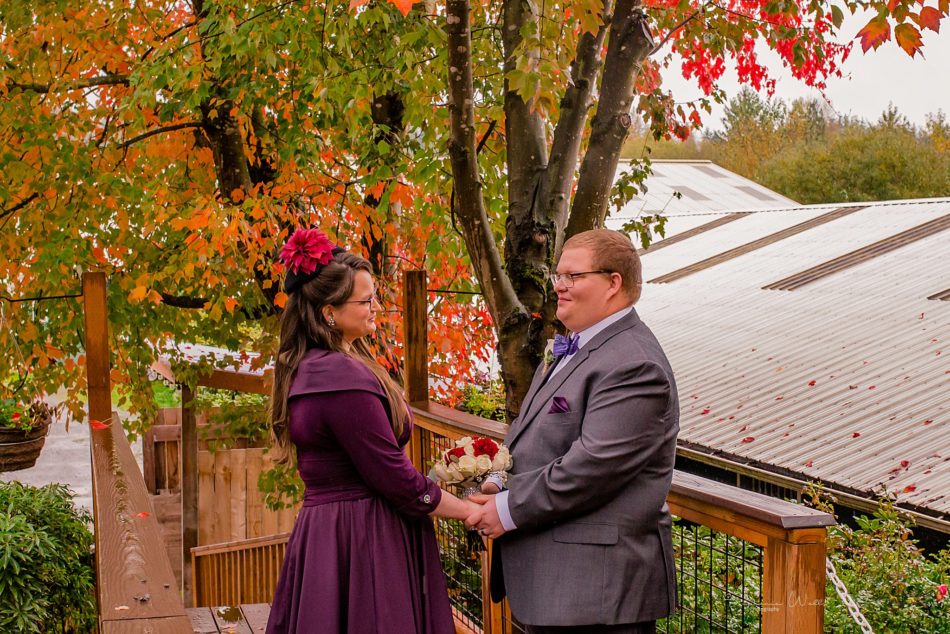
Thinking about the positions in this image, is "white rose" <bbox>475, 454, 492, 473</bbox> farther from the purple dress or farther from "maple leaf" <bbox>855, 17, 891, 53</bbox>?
"maple leaf" <bbox>855, 17, 891, 53</bbox>

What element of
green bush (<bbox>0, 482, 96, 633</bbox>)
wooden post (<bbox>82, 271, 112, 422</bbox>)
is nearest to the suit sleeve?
green bush (<bbox>0, 482, 96, 633</bbox>)

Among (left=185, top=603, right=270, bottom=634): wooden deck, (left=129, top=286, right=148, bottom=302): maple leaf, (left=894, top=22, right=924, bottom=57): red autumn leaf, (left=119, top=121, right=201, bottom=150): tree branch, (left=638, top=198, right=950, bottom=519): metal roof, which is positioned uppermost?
(left=119, top=121, right=201, bottom=150): tree branch

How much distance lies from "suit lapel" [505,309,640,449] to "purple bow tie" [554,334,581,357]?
A: 0.14ft

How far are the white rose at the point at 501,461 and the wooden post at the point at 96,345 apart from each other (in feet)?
11.0

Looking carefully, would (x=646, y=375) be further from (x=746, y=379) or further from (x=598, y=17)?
(x=746, y=379)

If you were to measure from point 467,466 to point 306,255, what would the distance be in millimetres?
780

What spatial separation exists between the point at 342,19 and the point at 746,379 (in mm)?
7890

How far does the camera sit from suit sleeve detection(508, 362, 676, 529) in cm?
240

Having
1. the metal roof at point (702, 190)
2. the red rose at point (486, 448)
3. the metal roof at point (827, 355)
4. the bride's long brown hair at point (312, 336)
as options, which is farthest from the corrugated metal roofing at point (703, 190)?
the red rose at point (486, 448)

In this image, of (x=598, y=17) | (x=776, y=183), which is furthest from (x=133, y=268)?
(x=776, y=183)

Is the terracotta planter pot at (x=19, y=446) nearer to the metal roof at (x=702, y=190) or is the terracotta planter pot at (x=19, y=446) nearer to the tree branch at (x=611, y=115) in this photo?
the tree branch at (x=611, y=115)

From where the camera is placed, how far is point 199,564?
27.5 ft

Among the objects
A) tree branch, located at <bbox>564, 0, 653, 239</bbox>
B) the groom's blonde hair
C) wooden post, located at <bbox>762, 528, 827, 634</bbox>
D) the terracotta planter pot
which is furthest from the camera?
the terracotta planter pot

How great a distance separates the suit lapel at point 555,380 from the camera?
2.56 metres
